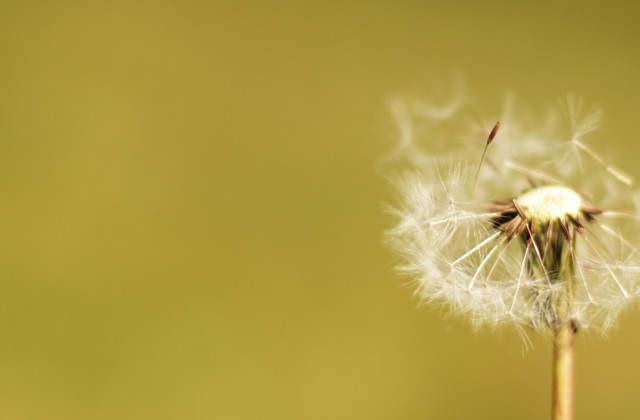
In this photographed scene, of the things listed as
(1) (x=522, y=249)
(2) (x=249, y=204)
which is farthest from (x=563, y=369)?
(2) (x=249, y=204)

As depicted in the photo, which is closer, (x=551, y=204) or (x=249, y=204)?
(x=551, y=204)

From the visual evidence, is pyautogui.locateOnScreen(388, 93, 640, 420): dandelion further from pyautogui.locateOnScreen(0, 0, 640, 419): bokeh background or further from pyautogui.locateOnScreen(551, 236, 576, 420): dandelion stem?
pyautogui.locateOnScreen(0, 0, 640, 419): bokeh background

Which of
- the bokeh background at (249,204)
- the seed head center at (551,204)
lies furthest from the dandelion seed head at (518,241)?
the bokeh background at (249,204)

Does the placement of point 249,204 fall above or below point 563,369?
above

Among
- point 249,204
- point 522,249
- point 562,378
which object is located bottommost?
point 562,378

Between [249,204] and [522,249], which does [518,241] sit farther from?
[249,204]

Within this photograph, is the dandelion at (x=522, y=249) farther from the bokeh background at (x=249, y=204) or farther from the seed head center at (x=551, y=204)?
the bokeh background at (x=249, y=204)

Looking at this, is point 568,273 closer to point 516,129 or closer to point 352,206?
point 516,129
